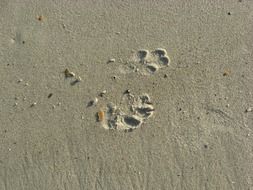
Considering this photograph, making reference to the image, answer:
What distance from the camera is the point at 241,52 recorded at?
2.84 m

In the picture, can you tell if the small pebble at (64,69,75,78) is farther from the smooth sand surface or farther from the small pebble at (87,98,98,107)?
the small pebble at (87,98,98,107)

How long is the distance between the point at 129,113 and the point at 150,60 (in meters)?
0.43

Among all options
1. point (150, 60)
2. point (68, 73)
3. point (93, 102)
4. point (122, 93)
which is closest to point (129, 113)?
point (122, 93)

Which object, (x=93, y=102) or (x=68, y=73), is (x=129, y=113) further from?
(x=68, y=73)

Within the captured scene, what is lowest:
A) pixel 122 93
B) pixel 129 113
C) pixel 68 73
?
pixel 129 113

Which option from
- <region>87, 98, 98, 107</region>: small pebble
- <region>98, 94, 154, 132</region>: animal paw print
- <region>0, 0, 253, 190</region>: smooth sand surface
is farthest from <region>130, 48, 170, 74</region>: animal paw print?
<region>87, 98, 98, 107</region>: small pebble

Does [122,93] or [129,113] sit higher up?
[122,93]

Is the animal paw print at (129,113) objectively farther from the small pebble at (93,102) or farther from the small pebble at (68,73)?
the small pebble at (68,73)

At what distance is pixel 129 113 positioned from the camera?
112 inches

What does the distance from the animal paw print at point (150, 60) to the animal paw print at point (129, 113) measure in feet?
0.66

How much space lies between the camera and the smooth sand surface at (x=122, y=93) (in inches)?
110

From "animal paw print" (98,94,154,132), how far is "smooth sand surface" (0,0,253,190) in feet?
0.13

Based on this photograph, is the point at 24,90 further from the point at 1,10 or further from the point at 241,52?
the point at 241,52

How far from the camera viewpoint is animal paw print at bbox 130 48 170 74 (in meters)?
2.87
